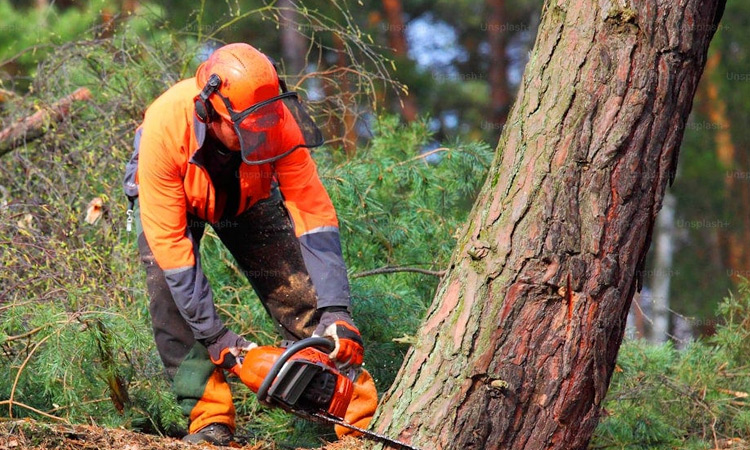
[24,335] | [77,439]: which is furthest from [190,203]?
[77,439]

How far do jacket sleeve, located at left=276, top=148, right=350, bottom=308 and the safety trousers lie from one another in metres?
0.41

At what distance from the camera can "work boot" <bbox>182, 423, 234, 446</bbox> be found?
3.73 metres

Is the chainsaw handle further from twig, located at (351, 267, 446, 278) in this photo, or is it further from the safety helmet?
twig, located at (351, 267, 446, 278)

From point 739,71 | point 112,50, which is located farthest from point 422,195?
point 739,71

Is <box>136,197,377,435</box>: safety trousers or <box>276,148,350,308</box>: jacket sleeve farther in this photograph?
<box>136,197,377,435</box>: safety trousers

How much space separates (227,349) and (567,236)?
1.65 metres

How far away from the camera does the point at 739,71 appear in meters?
13.5

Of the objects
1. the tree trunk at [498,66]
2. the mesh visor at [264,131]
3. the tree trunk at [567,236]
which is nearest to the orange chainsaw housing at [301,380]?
the tree trunk at [567,236]

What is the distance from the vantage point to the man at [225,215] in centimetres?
350

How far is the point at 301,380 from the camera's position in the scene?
3229 mm

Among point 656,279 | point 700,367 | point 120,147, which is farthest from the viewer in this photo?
point 656,279

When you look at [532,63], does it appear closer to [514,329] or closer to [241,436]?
[514,329]

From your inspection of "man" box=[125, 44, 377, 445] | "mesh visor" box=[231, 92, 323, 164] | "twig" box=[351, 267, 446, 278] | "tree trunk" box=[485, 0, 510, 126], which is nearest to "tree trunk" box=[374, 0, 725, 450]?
"man" box=[125, 44, 377, 445]

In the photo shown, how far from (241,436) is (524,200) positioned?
7.40ft
